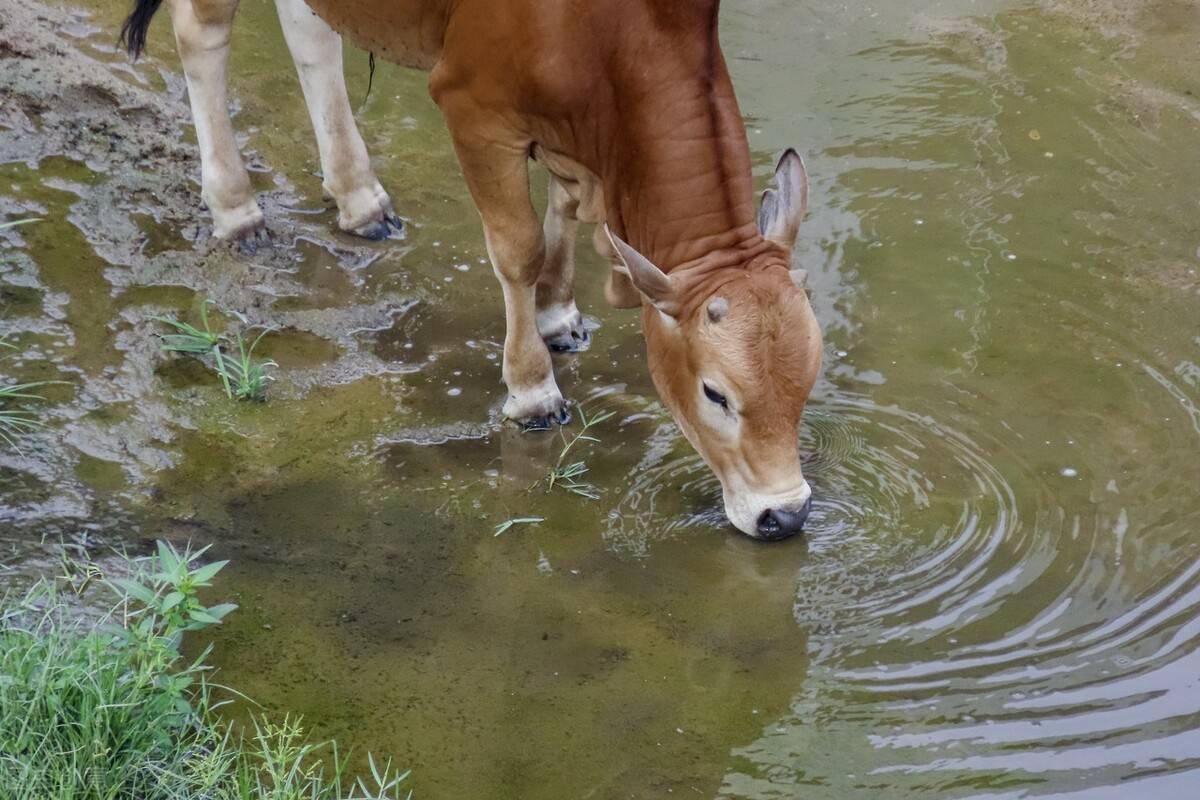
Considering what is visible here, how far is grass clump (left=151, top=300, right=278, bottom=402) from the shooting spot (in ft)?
15.1

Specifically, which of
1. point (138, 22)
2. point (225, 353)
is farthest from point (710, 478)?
point (138, 22)

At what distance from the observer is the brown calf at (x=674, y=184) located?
12.5 ft

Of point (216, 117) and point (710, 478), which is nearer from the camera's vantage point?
point (710, 478)

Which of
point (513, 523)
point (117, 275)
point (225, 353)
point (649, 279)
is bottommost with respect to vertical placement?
point (513, 523)

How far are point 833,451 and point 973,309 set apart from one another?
3.52ft

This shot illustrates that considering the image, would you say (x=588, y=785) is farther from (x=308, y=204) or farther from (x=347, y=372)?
(x=308, y=204)

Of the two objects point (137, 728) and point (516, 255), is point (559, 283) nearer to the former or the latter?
point (516, 255)

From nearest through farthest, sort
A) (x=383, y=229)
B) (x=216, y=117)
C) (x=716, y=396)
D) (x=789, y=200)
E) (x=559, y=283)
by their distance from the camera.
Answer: (x=716, y=396)
(x=789, y=200)
(x=559, y=283)
(x=216, y=117)
(x=383, y=229)

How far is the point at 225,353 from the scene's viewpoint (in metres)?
4.83

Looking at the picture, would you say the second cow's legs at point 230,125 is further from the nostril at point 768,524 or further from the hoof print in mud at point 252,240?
the nostril at point 768,524

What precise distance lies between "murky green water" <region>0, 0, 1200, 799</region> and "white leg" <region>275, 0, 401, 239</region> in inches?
6.2

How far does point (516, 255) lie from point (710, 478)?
977 millimetres

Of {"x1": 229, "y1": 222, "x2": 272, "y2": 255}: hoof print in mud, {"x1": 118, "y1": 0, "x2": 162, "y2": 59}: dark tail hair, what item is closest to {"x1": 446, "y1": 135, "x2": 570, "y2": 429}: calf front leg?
{"x1": 229, "y1": 222, "x2": 272, "y2": 255}: hoof print in mud

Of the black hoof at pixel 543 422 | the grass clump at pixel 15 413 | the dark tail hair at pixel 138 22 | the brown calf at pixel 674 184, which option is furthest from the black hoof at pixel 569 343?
the dark tail hair at pixel 138 22
